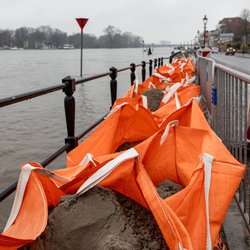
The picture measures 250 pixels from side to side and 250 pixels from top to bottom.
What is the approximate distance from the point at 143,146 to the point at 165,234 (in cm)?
79

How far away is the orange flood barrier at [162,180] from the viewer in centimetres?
187

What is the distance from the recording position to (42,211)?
1.96 m

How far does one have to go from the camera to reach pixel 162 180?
2.54 meters

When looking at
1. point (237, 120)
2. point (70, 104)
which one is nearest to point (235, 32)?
point (70, 104)

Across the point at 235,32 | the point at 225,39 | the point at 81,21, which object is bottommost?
the point at 81,21

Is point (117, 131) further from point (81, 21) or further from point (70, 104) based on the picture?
point (81, 21)

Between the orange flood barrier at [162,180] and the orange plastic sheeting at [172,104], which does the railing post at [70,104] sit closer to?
the orange plastic sheeting at [172,104]

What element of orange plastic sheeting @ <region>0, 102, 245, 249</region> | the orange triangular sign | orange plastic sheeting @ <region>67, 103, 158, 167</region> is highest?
the orange triangular sign

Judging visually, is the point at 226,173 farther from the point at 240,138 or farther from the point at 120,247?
the point at 240,138

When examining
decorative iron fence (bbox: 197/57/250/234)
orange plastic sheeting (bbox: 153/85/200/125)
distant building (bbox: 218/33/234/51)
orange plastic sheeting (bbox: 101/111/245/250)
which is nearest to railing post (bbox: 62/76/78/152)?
orange plastic sheeting (bbox: 153/85/200/125)

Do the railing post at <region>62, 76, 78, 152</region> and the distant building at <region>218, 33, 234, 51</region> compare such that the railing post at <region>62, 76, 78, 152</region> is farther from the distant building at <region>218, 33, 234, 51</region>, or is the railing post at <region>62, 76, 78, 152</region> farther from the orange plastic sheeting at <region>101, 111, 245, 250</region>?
the distant building at <region>218, 33, 234, 51</region>

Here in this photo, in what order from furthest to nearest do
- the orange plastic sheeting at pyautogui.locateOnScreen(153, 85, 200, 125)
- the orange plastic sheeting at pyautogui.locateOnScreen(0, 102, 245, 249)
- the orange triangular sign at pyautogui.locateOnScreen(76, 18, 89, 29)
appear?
the orange triangular sign at pyautogui.locateOnScreen(76, 18, 89, 29), the orange plastic sheeting at pyautogui.locateOnScreen(153, 85, 200, 125), the orange plastic sheeting at pyautogui.locateOnScreen(0, 102, 245, 249)

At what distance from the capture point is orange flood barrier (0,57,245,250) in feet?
6.12

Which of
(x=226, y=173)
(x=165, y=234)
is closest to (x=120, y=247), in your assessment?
(x=165, y=234)
